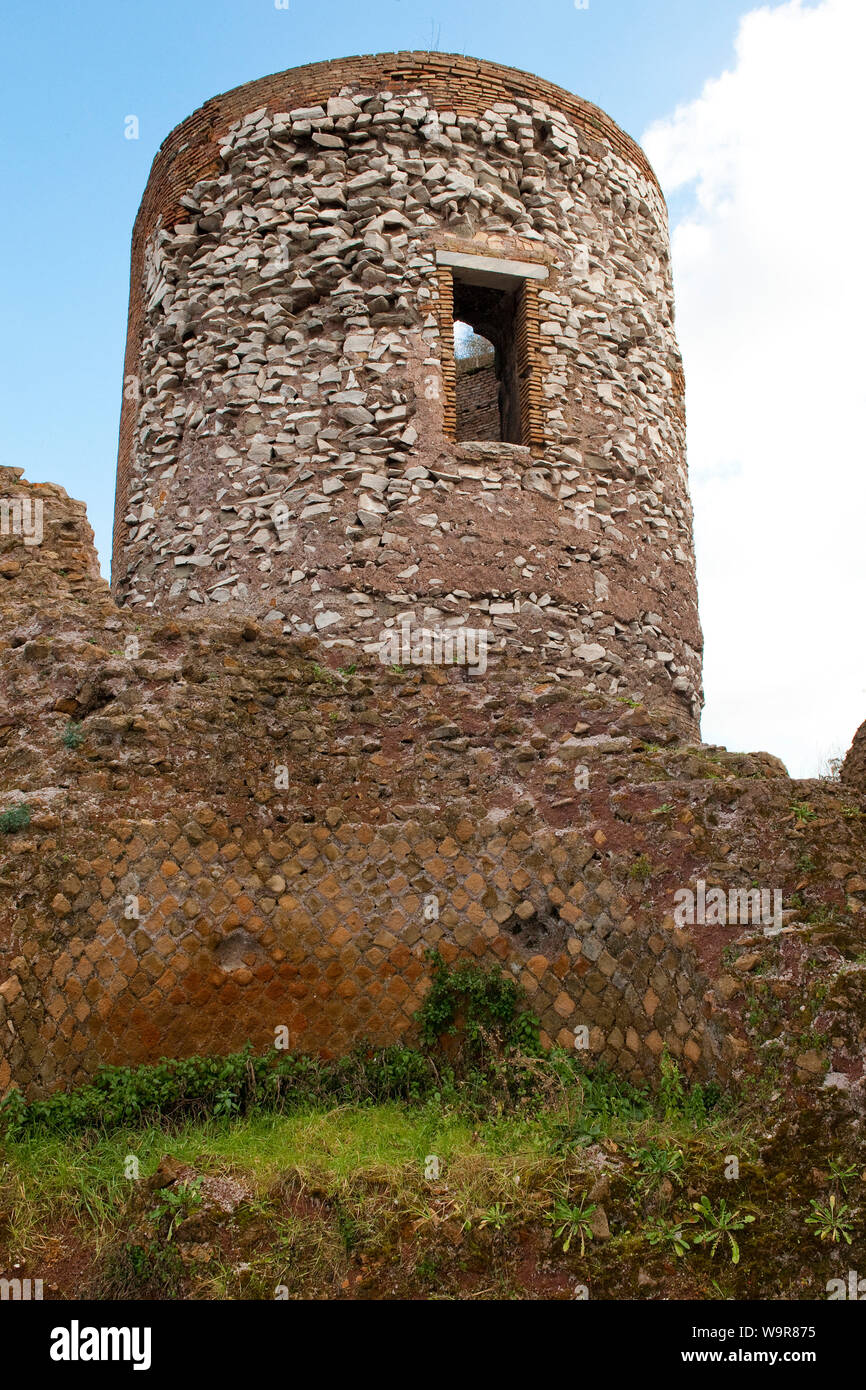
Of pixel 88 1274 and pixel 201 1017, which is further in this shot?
pixel 201 1017

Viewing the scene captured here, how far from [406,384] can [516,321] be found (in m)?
1.40

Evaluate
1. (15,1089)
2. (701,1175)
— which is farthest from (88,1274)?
(701,1175)

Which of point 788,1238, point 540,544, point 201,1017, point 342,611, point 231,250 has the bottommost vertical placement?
point 788,1238

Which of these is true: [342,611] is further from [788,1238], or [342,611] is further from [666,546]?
[788,1238]

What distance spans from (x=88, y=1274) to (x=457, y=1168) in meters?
1.49

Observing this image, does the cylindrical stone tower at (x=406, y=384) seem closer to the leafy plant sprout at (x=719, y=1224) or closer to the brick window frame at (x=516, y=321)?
the brick window frame at (x=516, y=321)

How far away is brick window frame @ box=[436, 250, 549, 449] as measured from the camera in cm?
866

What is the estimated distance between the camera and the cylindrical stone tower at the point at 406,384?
27.2 ft

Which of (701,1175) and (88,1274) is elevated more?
(701,1175)

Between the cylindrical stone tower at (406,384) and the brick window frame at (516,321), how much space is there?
0.07 feet

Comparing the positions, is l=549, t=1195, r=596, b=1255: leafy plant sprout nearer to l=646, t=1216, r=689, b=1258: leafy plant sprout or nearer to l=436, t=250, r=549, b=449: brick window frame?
l=646, t=1216, r=689, b=1258: leafy plant sprout

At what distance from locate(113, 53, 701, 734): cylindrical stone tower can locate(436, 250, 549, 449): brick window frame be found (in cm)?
2

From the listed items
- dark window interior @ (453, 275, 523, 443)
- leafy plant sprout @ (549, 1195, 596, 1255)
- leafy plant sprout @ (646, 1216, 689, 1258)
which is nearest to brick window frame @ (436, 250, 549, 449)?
dark window interior @ (453, 275, 523, 443)

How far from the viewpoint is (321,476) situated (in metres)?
8.34
